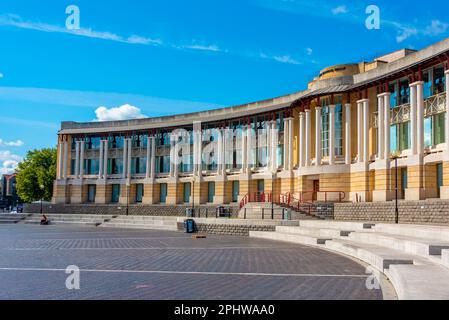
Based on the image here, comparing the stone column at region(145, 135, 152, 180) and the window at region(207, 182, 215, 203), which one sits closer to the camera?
the window at region(207, 182, 215, 203)

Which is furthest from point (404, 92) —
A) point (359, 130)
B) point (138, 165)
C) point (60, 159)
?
point (60, 159)

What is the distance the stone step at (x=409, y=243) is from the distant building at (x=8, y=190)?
465 ft

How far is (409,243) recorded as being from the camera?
1505 centimetres

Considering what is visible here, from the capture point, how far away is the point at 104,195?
63.4 meters

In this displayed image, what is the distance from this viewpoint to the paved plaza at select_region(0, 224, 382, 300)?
10727 mm

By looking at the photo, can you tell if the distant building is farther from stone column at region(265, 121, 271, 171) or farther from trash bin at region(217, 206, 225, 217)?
trash bin at region(217, 206, 225, 217)

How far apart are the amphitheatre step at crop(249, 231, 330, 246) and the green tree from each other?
5585 centimetres

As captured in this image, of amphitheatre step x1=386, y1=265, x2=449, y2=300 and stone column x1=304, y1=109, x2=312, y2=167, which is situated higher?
stone column x1=304, y1=109, x2=312, y2=167

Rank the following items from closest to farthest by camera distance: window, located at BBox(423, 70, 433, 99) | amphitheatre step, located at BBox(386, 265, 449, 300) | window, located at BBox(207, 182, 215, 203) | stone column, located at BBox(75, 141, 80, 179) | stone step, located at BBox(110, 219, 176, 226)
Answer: amphitheatre step, located at BBox(386, 265, 449, 300)
window, located at BBox(423, 70, 433, 99)
stone step, located at BBox(110, 219, 176, 226)
window, located at BBox(207, 182, 215, 203)
stone column, located at BBox(75, 141, 80, 179)

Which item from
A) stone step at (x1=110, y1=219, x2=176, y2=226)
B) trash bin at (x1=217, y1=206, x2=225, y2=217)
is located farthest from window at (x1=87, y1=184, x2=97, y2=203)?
trash bin at (x1=217, y1=206, x2=225, y2=217)

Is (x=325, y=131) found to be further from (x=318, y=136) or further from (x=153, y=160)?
(x=153, y=160)

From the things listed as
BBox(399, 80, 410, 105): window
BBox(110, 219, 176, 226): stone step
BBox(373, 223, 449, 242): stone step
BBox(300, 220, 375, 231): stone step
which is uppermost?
BBox(399, 80, 410, 105): window

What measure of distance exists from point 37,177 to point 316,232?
64.2 m
